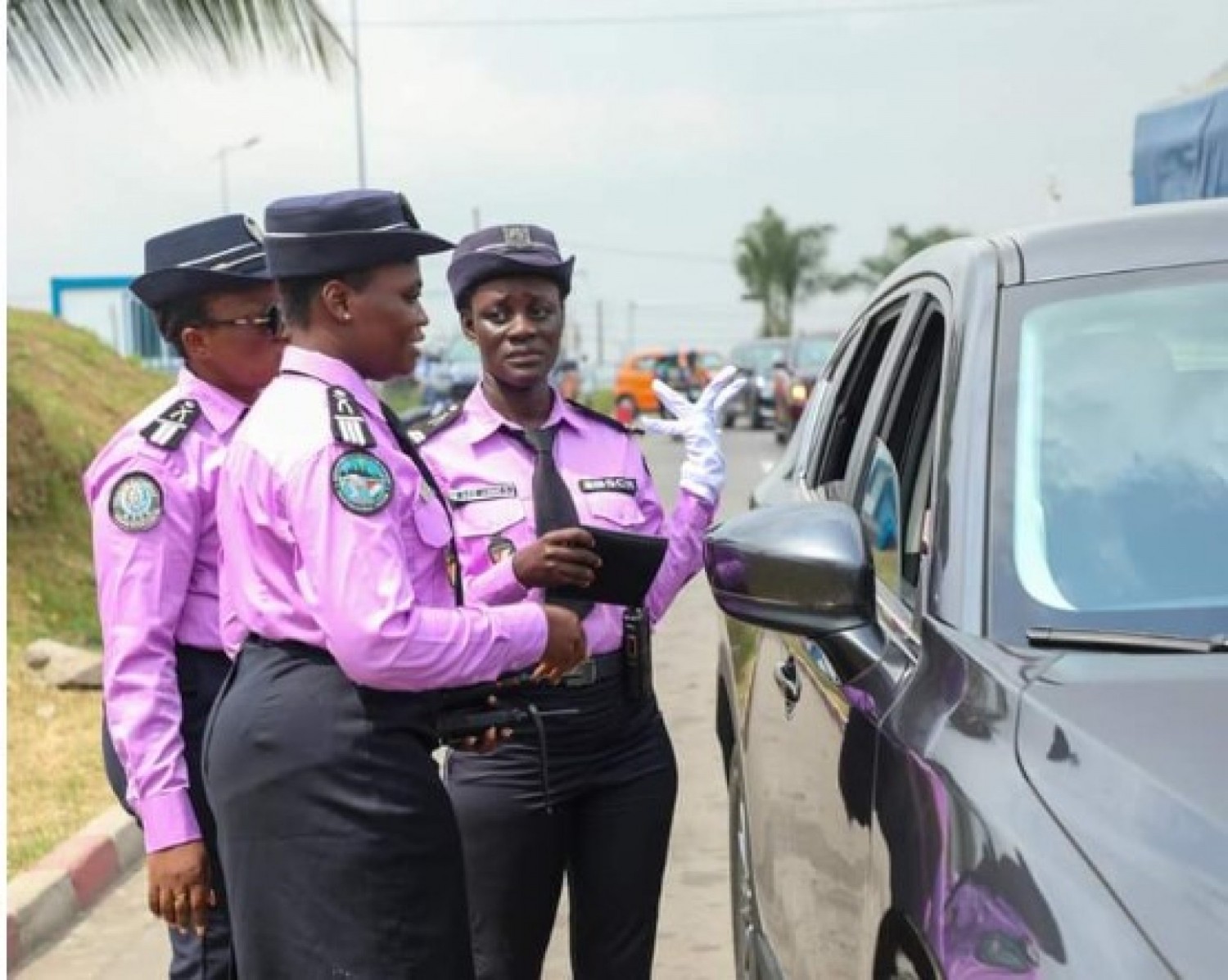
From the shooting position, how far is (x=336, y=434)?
2.39 m

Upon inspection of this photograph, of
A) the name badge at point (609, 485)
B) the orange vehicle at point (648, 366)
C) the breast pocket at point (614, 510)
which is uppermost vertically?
the name badge at point (609, 485)

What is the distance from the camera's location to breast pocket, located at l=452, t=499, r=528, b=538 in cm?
320

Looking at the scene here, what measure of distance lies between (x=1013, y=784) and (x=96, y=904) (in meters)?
4.25

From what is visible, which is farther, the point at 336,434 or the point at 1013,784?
the point at 336,434

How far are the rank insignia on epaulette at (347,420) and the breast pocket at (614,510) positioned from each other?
0.86 metres

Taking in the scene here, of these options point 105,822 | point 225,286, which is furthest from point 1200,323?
point 105,822

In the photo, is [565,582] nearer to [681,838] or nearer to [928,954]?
[928,954]

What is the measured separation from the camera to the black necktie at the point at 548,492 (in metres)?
3.16

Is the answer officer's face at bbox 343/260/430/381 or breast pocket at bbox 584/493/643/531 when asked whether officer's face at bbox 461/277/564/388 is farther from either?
officer's face at bbox 343/260/430/381

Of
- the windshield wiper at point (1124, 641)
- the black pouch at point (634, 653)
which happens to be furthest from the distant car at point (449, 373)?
the windshield wiper at point (1124, 641)

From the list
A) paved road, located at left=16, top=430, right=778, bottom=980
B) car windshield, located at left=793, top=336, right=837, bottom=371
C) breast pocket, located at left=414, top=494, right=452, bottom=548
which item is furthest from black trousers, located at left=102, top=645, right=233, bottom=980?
car windshield, located at left=793, top=336, right=837, bottom=371

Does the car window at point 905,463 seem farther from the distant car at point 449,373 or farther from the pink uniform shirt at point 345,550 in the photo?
the distant car at point 449,373

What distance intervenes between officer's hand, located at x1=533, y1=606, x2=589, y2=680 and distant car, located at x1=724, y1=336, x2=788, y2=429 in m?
26.5

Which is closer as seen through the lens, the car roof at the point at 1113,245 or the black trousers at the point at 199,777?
the car roof at the point at 1113,245
